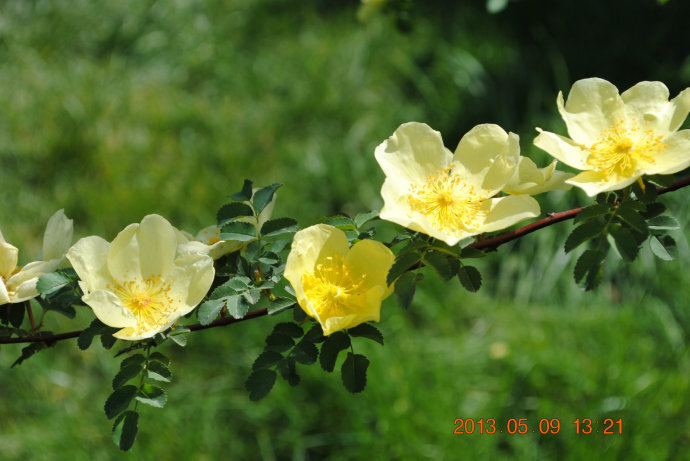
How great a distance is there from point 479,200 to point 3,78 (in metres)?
3.44

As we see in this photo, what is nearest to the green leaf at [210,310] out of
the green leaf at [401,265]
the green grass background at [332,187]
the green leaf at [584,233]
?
the green leaf at [401,265]

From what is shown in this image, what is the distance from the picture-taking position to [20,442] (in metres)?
2.36

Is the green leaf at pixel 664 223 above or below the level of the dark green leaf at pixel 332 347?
above

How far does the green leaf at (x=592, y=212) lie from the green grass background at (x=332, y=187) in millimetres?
883

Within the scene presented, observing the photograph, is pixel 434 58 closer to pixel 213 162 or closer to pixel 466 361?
pixel 213 162

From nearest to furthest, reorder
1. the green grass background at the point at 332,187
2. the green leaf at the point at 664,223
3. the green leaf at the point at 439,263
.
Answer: the green leaf at the point at 439,263 < the green leaf at the point at 664,223 < the green grass background at the point at 332,187

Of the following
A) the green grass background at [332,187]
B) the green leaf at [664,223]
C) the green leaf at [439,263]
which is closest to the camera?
the green leaf at [439,263]

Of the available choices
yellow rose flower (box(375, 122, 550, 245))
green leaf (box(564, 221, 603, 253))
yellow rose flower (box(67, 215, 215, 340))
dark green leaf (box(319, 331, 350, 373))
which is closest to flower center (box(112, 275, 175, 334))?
yellow rose flower (box(67, 215, 215, 340))

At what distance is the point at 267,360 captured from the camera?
3.48 feet

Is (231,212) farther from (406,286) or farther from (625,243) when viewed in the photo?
(625,243)

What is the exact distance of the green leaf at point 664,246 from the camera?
40.7 inches

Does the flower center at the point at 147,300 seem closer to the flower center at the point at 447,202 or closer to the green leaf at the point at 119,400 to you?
the green leaf at the point at 119,400

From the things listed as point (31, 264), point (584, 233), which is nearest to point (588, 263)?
point (584, 233)

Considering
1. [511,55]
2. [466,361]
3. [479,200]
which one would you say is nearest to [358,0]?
[511,55]
